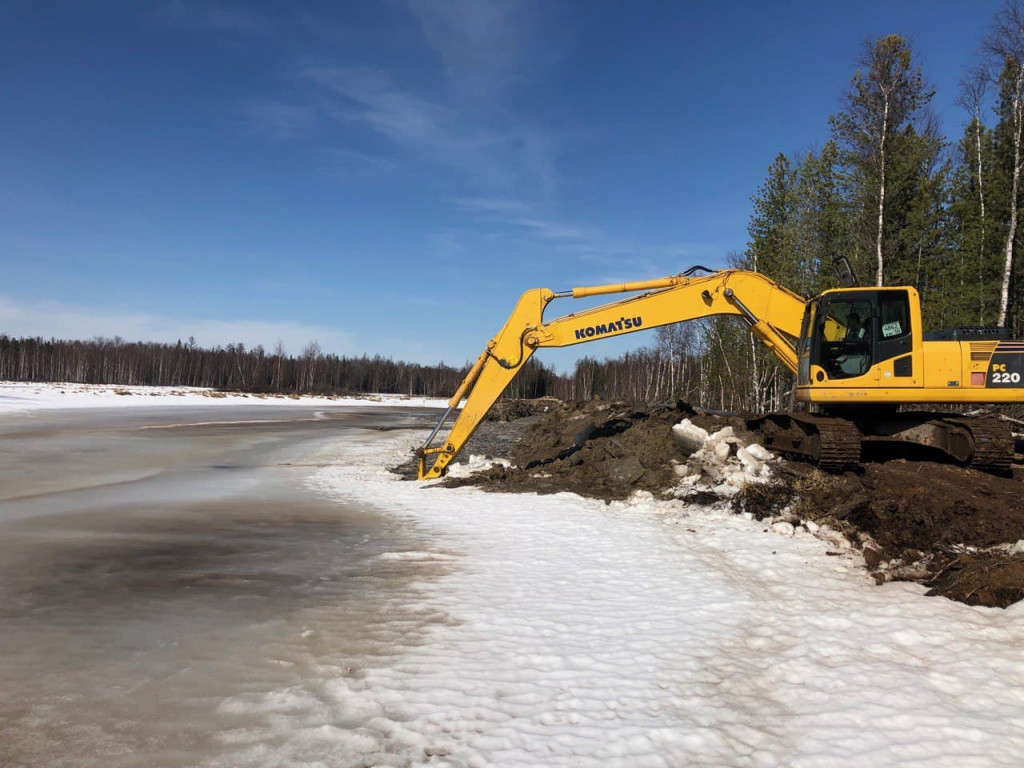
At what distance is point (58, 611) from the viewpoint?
529 cm

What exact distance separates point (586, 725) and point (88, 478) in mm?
14293

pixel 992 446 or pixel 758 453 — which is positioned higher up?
pixel 992 446

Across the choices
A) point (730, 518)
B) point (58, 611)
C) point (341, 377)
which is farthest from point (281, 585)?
point (341, 377)

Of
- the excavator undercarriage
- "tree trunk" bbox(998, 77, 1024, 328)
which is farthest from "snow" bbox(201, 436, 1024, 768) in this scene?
"tree trunk" bbox(998, 77, 1024, 328)

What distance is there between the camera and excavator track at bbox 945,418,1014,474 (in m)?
10.4

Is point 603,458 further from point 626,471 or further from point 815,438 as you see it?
point 815,438

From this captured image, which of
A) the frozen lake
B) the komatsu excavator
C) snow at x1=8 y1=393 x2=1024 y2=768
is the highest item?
the komatsu excavator

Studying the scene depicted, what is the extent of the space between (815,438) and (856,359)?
5.57 ft

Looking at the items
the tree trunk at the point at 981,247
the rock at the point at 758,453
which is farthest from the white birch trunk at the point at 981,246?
the rock at the point at 758,453

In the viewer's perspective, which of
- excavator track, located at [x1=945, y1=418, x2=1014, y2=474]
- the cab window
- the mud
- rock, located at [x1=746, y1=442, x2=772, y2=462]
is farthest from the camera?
rock, located at [x1=746, y1=442, x2=772, y2=462]

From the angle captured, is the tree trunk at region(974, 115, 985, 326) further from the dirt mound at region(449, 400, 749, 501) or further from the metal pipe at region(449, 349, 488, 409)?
→ the metal pipe at region(449, 349, 488, 409)

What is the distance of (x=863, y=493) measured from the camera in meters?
9.34

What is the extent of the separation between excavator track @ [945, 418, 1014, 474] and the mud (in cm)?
23

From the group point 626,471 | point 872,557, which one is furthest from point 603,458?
point 872,557
